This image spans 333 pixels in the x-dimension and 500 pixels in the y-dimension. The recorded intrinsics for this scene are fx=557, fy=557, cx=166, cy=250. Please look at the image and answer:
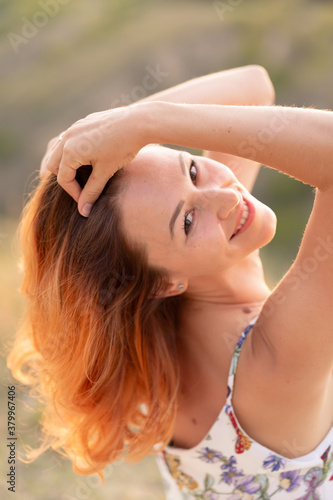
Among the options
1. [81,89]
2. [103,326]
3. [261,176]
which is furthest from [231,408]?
[81,89]

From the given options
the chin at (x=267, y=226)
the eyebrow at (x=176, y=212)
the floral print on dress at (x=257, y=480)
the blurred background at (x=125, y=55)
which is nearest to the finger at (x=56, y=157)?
the eyebrow at (x=176, y=212)

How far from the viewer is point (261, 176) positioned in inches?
365

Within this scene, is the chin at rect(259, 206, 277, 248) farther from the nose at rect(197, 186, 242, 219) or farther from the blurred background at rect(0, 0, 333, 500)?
the blurred background at rect(0, 0, 333, 500)

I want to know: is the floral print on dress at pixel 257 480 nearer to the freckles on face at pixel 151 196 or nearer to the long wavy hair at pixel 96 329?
the long wavy hair at pixel 96 329

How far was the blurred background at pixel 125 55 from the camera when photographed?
10.1m

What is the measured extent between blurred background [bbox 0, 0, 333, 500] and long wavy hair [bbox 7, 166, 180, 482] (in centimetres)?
705

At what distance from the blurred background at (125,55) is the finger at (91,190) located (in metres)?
7.31

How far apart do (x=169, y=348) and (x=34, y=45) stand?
31.4ft

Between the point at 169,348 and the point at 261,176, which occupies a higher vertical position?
the point at 169,348

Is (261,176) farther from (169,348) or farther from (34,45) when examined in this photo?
(169,348)

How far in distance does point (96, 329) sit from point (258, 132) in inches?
37.5

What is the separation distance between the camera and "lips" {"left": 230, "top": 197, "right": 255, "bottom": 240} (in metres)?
Result: 2.10

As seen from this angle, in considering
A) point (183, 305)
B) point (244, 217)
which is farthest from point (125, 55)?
point (244, 217)

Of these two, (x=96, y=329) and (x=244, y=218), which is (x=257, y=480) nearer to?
(x=96, y=329)
